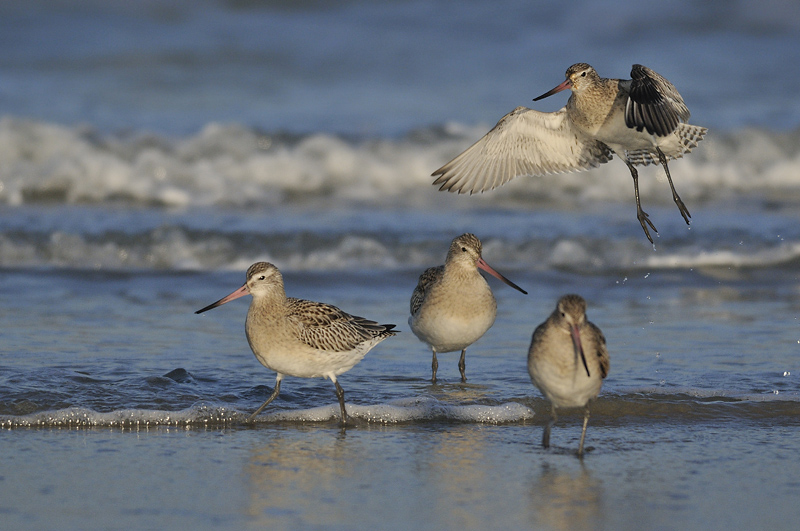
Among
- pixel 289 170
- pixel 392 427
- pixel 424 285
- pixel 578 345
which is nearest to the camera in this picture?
pixel 578 345

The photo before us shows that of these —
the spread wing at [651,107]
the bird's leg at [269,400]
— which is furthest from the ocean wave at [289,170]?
the bird's leg at [269,400]

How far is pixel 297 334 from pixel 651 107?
7.82 feet

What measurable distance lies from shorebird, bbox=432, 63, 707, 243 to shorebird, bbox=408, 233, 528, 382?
2.25 feet

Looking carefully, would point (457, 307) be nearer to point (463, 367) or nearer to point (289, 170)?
point (463, 367)

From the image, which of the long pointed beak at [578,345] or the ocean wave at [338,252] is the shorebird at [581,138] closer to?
the long pointed beak at [578,345]

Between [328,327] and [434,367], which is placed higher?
[328,327]

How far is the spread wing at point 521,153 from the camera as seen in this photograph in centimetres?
734

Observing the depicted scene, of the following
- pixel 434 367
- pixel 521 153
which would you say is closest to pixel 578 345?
pixel 434 367

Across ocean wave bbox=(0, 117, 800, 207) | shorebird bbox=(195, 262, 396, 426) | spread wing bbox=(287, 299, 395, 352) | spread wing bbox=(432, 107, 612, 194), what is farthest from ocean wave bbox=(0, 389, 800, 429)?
ocean wave bbox=(0, 117, 800, 207)

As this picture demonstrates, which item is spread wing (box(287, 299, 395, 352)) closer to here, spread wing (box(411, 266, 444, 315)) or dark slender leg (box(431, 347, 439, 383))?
dark slender leg (box(431, 347, 439, 383))

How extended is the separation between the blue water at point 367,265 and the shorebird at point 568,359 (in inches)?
12.5

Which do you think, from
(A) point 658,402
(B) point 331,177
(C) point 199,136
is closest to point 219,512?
(A) point 658,402

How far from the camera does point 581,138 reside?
A: 7.43 m

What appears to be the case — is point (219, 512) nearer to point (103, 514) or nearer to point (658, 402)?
point (103, 514)
